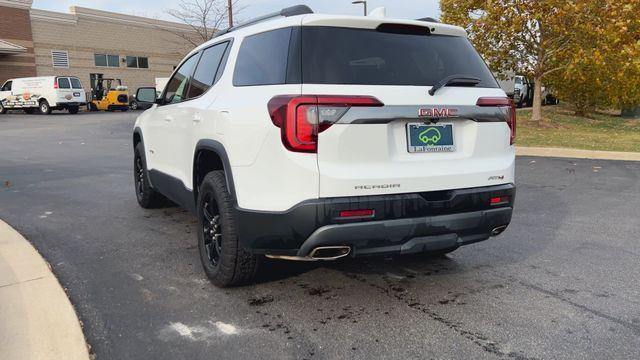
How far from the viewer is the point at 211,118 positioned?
3623mm

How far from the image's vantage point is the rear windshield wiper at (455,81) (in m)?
3.15

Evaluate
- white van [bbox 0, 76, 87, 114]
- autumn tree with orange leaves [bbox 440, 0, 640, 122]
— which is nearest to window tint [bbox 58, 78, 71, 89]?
white van [bbox 0, 76, 87, 114]

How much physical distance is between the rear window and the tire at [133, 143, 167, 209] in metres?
3.33

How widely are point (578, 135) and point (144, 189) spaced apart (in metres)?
13.5

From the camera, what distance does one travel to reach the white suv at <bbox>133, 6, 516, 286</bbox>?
113 inches

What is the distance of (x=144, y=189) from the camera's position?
6.00m

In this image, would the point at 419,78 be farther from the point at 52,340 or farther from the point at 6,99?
the point at 6,99

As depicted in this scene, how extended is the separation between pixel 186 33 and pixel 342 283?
48344 mm

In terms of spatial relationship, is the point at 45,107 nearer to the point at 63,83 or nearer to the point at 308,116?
the point at 63,83

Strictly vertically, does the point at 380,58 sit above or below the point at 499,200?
above

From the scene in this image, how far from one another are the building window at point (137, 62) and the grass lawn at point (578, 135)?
119 ft

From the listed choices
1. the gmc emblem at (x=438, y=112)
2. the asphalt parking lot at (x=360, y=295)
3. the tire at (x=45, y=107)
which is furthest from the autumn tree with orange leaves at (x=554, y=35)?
the tire at (x=45, y=107)

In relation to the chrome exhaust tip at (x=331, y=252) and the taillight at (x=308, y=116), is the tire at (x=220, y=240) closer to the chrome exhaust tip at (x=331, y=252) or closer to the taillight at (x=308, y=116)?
the chrome exhaust tip at (x=331, y=252)

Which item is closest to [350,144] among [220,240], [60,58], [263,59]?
[263,59]
